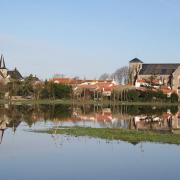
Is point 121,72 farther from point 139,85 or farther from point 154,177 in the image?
point 154,177

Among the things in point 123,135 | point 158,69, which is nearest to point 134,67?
point 158,69

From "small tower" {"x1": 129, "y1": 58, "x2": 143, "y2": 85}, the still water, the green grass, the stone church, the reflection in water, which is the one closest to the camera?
the still water

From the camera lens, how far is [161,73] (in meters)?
88.8

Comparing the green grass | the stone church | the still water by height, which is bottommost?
the still water

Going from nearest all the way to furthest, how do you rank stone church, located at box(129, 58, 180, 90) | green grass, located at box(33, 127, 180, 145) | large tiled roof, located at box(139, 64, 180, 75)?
1. green grass, located at box(33, 127, 180, 145)
2. stone church, located at box(129, 58, 180, 90)
3. large tiled roof, located at box(139, 64, 180, 75)

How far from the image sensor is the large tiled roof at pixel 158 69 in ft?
291

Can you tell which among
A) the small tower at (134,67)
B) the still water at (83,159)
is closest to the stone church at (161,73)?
the small tower at (134,67)

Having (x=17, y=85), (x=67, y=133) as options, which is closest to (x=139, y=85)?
(x=17, y=85)

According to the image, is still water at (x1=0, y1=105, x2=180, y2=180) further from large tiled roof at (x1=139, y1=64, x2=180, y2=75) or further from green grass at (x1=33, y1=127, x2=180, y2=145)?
large tiled roof at (x1=139, y1=64, x2=180, y2=75)

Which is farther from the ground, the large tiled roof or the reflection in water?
the large tiled roof

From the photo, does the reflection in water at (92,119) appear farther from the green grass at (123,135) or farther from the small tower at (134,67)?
the small tower at (134,67)

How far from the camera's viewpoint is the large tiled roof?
8862cm

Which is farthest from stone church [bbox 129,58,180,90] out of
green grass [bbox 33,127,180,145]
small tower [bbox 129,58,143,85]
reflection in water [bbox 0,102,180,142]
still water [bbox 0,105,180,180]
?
still water [bbox 0,105,180,180]

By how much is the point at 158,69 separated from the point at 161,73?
1313 mm
